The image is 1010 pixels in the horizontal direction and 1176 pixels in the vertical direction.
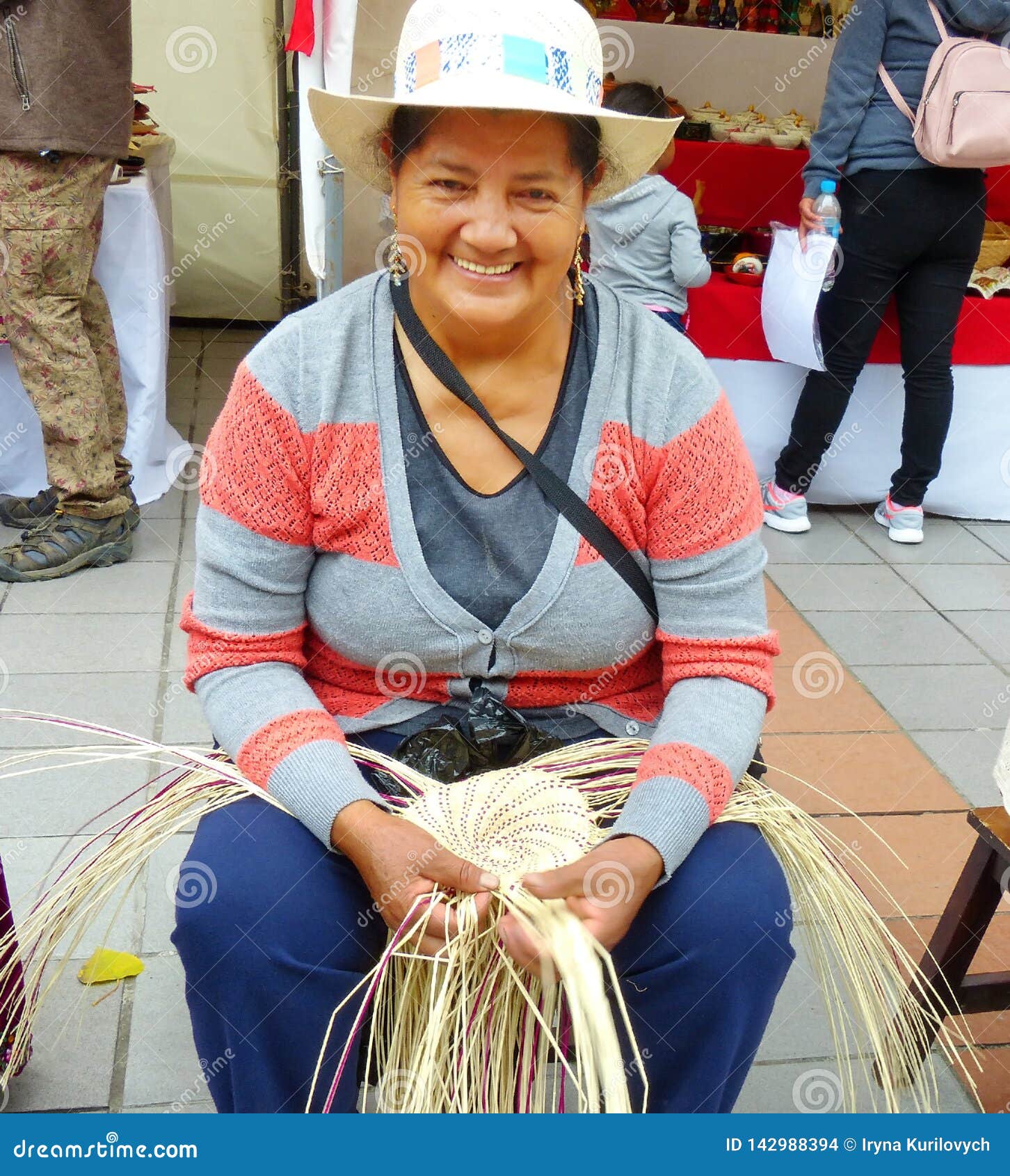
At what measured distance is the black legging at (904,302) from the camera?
10.8ft

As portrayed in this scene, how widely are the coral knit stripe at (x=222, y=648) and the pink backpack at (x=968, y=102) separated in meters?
2.49

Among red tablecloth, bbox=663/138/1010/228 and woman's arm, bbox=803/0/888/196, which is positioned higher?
woman's arm, bbox=803/0/888/196

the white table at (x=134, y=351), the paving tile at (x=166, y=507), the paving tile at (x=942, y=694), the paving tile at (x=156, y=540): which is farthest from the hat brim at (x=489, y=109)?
the paving tile at (x=166, y=507)

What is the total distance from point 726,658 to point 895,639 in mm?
1875

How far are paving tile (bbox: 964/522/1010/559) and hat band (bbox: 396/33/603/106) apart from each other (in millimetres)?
2844

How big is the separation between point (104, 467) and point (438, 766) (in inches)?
82.4
